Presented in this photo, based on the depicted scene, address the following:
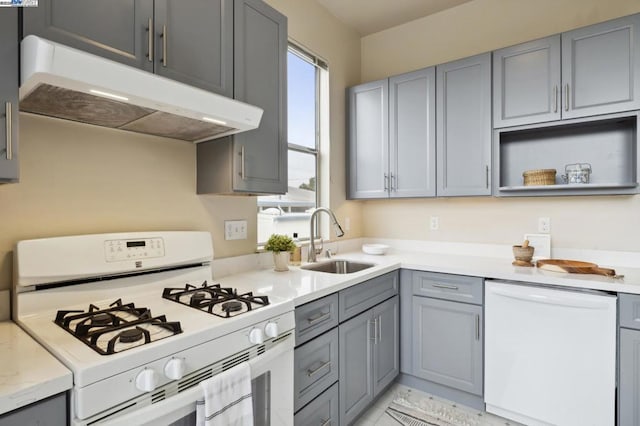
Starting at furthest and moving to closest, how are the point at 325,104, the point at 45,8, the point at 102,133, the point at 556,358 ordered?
the point at 325,104, the point at 556,358, the point at 102,133, the point at 45,8

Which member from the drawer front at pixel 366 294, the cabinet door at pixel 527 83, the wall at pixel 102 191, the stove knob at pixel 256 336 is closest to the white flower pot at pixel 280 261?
the wall at pixel 102 191

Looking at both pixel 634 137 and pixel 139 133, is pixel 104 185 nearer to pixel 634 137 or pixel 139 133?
pixel 139 133

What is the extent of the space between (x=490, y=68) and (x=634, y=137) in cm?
98

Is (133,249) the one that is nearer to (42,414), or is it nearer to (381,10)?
(42,414)

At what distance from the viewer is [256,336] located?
1.18m

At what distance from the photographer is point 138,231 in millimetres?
1548

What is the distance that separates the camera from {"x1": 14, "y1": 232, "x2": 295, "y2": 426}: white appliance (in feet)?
2.80

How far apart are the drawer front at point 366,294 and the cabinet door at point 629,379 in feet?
3.93

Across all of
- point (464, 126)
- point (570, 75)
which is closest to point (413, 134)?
point (464, 126)

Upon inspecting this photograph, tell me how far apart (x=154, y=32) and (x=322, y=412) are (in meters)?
1.82

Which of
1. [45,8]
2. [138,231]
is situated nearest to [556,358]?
[138,231]

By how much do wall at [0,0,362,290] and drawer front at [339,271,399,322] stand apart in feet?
2.27

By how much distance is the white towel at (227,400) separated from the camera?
0.99 metres

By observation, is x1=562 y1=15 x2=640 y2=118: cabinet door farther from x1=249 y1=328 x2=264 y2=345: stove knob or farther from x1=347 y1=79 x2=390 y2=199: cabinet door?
x1=249 y1=328 x2=264 y2=345: stove knob
